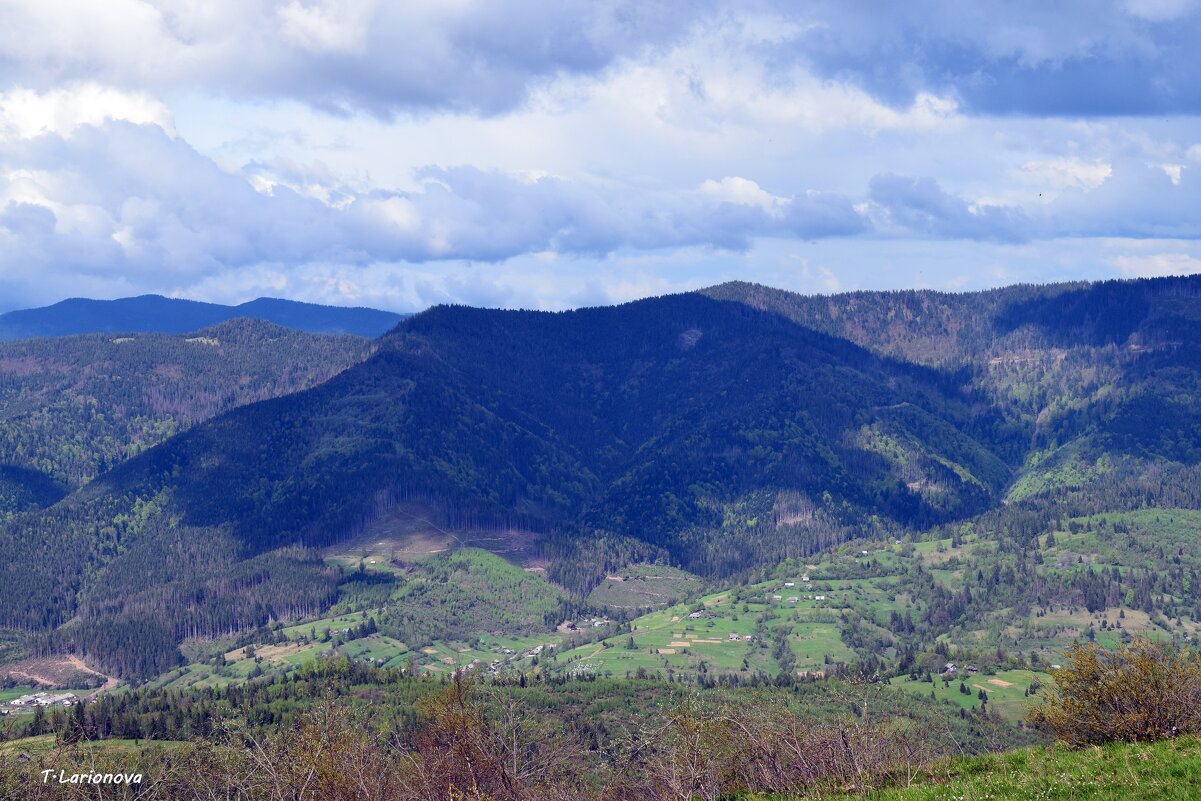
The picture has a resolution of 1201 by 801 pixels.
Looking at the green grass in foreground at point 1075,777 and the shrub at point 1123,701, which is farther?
the shrub at point 1123,701

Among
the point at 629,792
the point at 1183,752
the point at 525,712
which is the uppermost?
the point at 1183,752

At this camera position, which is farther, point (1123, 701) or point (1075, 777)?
point (1123, 701)

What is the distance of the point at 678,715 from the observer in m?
103

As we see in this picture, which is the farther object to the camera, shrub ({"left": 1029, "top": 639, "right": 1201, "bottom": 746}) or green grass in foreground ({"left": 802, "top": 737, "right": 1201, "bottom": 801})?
shrub ({"left": 1029, "top": 639, "right": 1201, "bottom": 746})

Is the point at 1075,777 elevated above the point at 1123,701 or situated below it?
above

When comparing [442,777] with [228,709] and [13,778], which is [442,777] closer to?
[13,778]

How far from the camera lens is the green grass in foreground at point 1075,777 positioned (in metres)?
60.0

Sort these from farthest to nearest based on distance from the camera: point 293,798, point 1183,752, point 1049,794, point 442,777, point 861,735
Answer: point 442,777 → point 861,735 → point 293,798 → point 1183,752 → point 1049,794

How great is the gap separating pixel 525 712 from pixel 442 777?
7636 centimetres

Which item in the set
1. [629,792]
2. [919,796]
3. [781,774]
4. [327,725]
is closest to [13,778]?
[327,725]

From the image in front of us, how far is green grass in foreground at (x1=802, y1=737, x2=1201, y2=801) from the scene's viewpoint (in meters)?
60.0

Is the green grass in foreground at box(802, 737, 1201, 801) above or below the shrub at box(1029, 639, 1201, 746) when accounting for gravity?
above

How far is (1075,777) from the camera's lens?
63062 mm

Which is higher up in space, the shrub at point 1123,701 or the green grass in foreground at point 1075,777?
the green grass in foreground at point 1075,777
